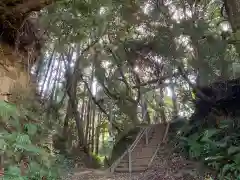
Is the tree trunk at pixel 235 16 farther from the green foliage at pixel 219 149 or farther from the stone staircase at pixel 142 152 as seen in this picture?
the stone staircase at pixel 142 152

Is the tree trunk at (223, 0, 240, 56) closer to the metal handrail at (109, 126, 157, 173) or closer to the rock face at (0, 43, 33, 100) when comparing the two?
the metal handrail at (109, 126, 157, 173)

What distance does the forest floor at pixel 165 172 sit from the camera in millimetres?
5781

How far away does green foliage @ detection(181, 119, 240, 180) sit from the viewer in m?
5.23

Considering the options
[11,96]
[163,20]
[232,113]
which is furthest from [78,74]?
[232,113]

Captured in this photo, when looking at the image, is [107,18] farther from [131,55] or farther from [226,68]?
[226,68]

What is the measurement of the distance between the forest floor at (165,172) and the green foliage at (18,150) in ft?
5.26

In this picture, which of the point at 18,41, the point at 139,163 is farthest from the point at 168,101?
the point at 18,41

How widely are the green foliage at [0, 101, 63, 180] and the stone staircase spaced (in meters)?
2.21

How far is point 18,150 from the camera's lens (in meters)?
5.14

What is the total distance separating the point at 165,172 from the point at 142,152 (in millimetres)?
1863

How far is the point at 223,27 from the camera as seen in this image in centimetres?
957

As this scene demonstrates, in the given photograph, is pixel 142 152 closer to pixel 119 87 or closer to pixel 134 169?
pixel 134 169

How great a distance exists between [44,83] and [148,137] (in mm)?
5069

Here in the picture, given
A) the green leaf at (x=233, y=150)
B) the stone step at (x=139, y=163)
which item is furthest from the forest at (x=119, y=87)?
the stone step at (x=139, y=163)
